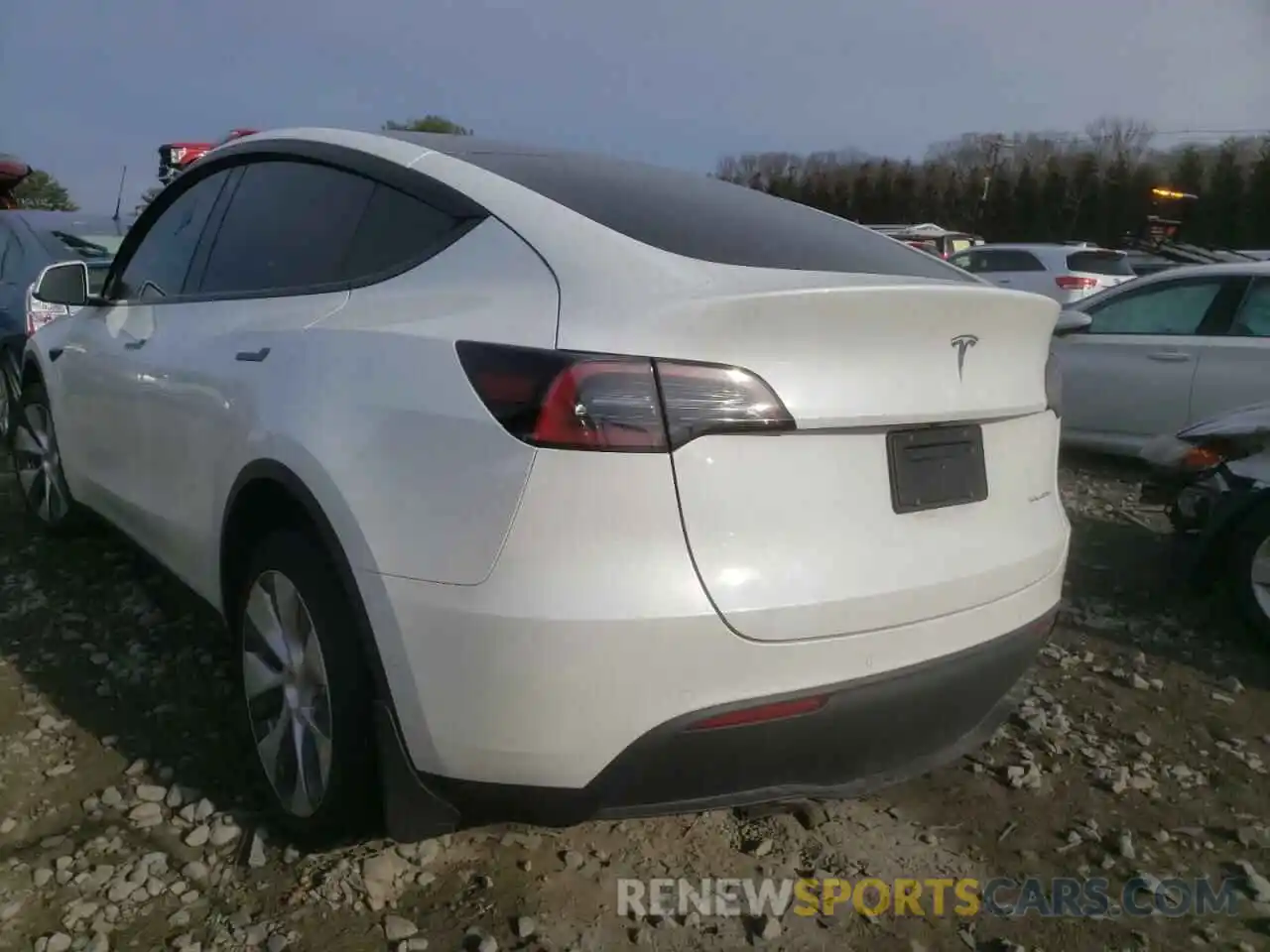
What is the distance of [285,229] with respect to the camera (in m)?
2.98

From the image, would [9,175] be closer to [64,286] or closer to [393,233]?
[64,286]

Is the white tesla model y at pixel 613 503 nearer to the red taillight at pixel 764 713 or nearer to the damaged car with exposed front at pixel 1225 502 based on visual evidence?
the red taillight at pixel 764 713

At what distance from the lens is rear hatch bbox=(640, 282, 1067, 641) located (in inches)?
76.9

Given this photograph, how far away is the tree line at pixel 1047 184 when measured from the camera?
32.2 metres

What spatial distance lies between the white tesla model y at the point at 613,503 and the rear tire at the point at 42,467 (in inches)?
89.9

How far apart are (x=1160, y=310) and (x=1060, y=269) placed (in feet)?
30.0

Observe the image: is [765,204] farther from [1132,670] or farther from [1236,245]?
[1236,245]

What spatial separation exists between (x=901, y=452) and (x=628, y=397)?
60 cm

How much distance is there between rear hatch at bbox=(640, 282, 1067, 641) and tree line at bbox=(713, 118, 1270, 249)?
29854 mm

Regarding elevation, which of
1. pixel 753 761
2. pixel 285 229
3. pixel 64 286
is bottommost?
pixel 753 761

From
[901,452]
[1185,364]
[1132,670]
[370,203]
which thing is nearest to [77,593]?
[370,203]

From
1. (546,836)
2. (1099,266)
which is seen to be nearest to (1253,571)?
(546,836)

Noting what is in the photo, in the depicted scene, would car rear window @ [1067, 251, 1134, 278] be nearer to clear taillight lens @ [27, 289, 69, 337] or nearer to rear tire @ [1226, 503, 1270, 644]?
rear tire @ [1226, 503, 1270, 644]

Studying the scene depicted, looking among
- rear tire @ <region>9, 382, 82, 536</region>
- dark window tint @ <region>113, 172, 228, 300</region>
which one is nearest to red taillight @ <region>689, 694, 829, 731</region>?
dark window tint @ <region>113, 172, 228, 300</region>
